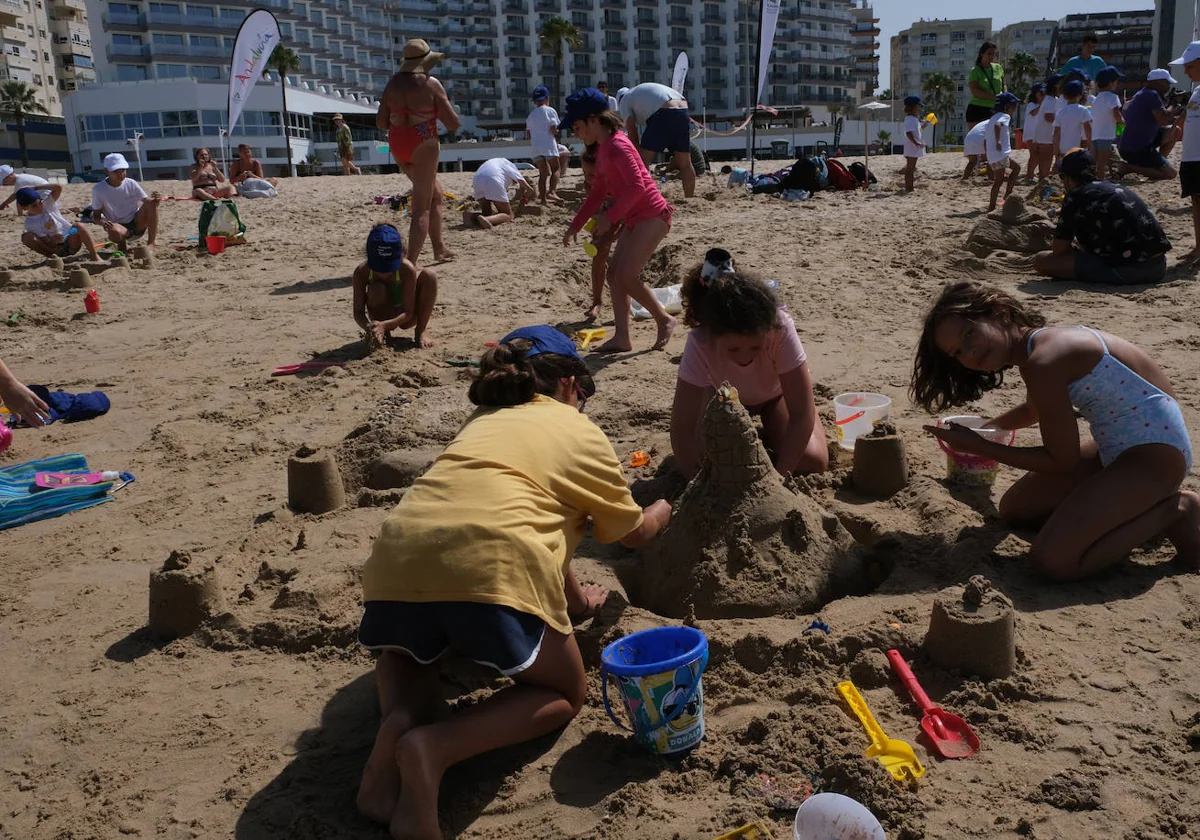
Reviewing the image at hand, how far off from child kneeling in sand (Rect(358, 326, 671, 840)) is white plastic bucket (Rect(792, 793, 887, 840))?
26.3 inches

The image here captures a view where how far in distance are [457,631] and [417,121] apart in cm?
614

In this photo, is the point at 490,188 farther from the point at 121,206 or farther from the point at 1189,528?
the point at 1189,528

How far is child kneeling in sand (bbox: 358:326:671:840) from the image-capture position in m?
2.10

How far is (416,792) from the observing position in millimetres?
2016

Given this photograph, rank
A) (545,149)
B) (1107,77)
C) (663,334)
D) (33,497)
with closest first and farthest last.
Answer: (33,497), (663,334), (1107,77), (545,149)

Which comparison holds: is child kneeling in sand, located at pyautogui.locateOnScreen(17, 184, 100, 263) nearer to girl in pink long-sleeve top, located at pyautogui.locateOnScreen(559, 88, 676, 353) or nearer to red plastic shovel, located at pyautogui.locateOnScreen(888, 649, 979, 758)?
girl in pink long-sleeve top, located at pyautogui.locateOnScreen(559, 88, 676, 353)

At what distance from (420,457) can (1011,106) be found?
9.83m

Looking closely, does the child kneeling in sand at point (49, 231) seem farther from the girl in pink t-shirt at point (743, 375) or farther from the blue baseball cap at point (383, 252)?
the girl in pink t-shirt at point (743, 375)

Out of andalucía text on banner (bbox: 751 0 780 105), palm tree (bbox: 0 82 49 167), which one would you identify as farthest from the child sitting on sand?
palm tree (bbox: 0 82 49 167)

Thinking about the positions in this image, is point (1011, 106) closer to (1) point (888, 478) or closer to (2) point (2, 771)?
(1) point (888, 478)

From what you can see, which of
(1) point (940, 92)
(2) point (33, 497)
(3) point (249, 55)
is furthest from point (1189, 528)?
(1) point (940, 92)

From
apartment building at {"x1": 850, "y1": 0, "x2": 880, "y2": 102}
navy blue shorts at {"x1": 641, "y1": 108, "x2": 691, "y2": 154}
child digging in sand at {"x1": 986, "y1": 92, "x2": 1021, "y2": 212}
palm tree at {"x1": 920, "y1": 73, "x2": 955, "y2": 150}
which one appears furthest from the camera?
apartment building at {"x1": 850, "y1": 0, "x2": 880, "y2": 102}

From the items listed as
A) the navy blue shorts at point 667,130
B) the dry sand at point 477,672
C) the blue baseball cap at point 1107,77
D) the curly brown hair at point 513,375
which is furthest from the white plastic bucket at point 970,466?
the blue baseball cap at point 1107,77

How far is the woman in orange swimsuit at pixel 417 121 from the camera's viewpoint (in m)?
A: 7.38
